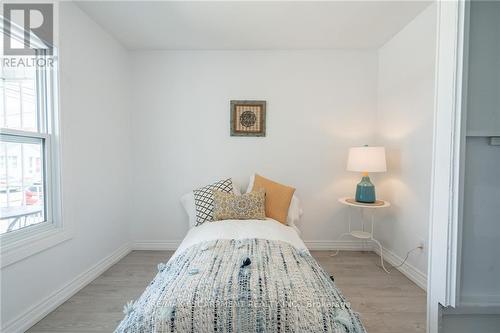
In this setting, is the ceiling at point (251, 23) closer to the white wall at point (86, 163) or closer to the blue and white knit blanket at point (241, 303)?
the white wall at point (86, 163)

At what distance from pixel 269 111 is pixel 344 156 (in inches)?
43.6

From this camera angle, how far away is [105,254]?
2561mm

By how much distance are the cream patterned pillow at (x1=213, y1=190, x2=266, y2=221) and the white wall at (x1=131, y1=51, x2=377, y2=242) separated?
55 centimetres

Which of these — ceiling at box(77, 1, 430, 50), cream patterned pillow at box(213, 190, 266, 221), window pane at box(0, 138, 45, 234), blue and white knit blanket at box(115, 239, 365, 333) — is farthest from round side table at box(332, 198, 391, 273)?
window pane at box(0, 138, 45, 234)

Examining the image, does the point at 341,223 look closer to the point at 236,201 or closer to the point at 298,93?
the point at 236,201

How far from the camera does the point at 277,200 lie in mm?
2635

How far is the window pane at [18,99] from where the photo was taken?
1644mm

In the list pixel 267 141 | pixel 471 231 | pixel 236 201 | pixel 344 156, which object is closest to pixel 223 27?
pixel 267 141

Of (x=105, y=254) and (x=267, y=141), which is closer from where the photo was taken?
(x=105, y=254)

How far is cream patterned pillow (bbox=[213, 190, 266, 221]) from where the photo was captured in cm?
247

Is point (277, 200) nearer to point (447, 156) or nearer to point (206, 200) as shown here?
point (206, 200)

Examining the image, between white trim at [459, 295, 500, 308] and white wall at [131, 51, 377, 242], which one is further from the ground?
white wall at [131, 51, 377, 242]

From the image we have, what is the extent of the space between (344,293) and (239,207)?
4.01ft

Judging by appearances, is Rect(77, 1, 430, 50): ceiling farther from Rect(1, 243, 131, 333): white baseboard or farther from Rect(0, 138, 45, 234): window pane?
Rect(1, 243, 131, 333): white baseboard
